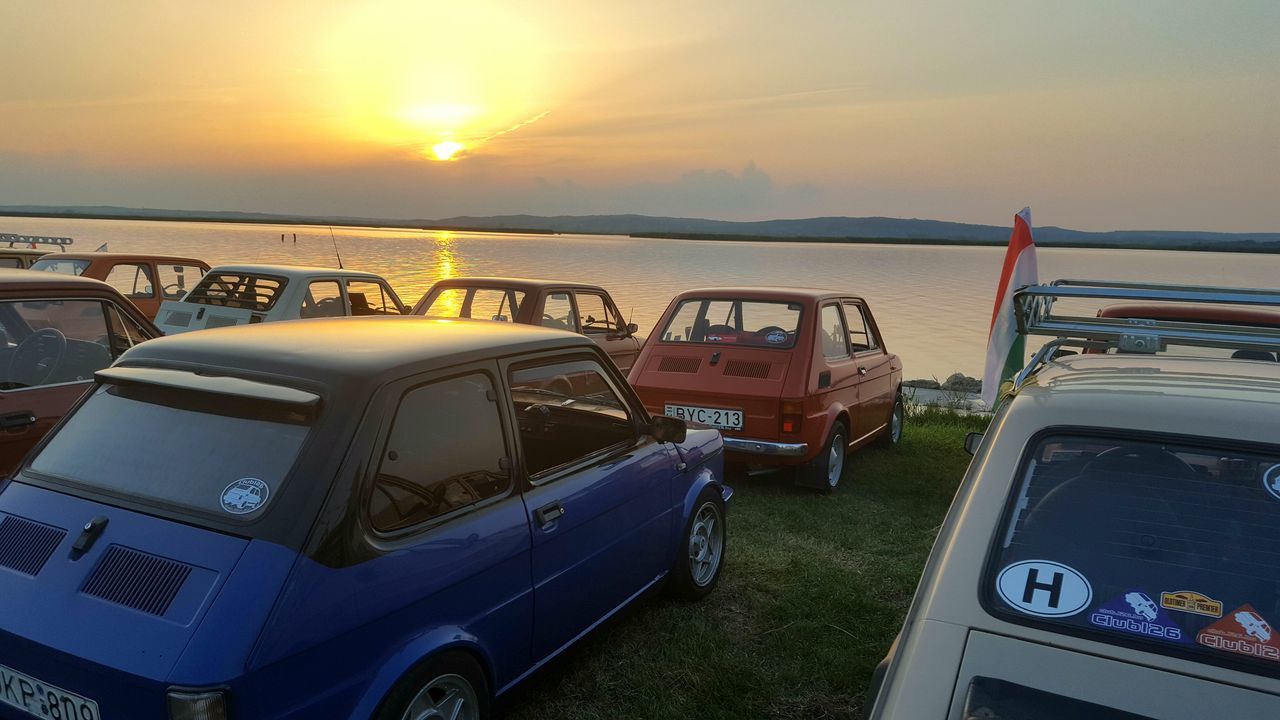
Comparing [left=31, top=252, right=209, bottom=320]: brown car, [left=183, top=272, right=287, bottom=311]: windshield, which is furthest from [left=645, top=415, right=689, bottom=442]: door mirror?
[left=31, top=252, right=209, bottom=320]: brown car

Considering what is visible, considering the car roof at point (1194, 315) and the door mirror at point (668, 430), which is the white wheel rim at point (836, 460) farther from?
the door mirror at point (668, 430)

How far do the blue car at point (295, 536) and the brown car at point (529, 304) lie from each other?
589 cm

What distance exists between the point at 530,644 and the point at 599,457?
964mm

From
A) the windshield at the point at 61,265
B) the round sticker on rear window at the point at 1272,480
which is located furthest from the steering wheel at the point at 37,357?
the windshield at the point at 61,265

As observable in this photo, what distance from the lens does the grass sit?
3.85 m

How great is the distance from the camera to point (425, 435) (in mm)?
2963

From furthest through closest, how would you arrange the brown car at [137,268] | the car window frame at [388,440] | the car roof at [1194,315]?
the brown car at [137,268]
the car roof at [1194,315]
the car window frame at [388,440]

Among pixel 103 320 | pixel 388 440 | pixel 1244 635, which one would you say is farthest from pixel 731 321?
pixel 1244 635

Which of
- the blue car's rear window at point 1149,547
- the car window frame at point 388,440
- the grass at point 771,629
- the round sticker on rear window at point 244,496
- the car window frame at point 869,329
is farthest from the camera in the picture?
the car window frame at point 869,329

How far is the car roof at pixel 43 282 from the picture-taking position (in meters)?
4.86

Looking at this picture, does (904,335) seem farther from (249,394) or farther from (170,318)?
(249,394)

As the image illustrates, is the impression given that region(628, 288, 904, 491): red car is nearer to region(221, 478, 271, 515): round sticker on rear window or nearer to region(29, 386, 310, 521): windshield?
region(29, 386, 310, 521): windshield

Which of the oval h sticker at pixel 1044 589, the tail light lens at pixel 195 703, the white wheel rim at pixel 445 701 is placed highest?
the oval h sticker at pixel 1044 589

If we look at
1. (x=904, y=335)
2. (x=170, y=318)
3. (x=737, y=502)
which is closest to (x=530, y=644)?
(x=737, y=502)
